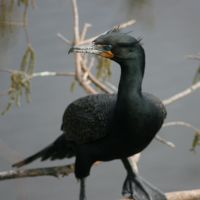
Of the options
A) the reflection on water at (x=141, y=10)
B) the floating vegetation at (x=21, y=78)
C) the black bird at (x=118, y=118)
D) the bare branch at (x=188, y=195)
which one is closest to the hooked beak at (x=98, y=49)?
the black bird at (x=118, y=118)

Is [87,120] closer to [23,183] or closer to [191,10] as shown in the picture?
[23,183]

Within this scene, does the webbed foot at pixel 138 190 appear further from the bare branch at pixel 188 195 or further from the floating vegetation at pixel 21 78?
the floating vegetation at pixel 21 78

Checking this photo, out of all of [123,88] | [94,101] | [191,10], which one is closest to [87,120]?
[94,101]

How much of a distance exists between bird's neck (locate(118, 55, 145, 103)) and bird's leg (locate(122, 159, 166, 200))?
2.42 feet

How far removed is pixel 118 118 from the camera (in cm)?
439

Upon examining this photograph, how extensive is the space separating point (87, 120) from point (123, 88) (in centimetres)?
42

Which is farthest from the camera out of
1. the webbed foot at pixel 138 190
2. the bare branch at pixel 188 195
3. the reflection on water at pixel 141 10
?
the reflection on water at pixel 141 10

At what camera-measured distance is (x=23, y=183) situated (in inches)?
253

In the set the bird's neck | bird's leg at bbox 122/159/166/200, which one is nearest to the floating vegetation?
bird's leg at bbox 122/159/166/200

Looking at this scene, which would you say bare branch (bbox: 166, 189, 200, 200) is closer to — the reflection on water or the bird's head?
the bird's head

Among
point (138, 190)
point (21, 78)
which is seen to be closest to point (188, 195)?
point (138, 190)

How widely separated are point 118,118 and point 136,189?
75 centimetres

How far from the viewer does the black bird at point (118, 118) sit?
420 cm

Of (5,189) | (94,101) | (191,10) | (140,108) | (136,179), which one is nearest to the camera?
(140,108)
